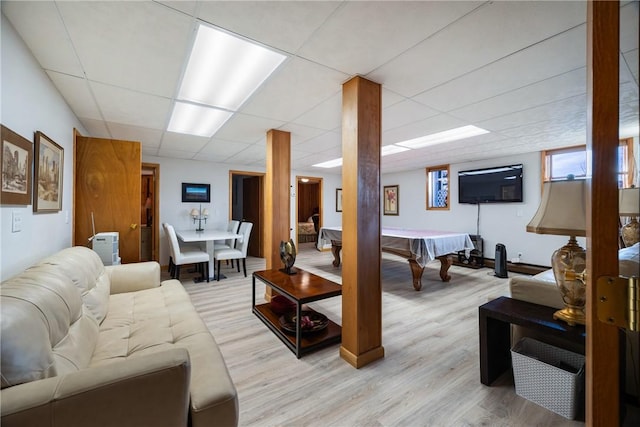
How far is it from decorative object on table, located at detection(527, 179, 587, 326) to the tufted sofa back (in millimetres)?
2274

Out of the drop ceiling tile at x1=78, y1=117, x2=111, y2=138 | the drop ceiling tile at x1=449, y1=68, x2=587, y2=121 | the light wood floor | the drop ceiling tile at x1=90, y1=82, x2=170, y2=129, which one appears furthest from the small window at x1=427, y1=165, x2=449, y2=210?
the drop ceiling tile at x1=78, y1=117, x2=111, y2=138

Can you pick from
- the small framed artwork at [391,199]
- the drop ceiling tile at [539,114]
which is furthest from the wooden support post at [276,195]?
the small framed artwork at [391,199]

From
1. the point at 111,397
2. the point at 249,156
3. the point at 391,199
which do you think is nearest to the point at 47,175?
the point at 111,397

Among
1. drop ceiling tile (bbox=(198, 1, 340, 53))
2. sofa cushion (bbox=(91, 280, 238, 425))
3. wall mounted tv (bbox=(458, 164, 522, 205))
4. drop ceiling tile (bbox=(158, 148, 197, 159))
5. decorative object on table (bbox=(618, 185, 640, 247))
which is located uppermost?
drop ceiling tile (bbox=(158, 148, 197, 159))

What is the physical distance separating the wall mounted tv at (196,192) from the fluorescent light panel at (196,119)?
2155 millimetres

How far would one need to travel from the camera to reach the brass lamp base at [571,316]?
144cm

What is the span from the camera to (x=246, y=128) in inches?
131

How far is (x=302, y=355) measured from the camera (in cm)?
216

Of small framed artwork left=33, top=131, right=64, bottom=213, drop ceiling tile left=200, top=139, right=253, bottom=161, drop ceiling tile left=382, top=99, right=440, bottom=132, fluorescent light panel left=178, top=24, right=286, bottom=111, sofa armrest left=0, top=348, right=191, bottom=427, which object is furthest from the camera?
drop ceiling tile left=200, top=139, right=253, bottom=161

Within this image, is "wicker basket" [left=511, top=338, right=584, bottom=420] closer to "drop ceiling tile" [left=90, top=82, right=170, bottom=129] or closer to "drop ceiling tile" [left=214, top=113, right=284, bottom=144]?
"drop ceiling tile" [left=214, top=113, right=284, bottom=144]

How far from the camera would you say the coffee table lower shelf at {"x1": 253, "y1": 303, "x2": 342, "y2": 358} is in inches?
86.4

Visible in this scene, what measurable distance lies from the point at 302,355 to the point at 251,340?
0.54m

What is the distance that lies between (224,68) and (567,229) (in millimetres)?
2353

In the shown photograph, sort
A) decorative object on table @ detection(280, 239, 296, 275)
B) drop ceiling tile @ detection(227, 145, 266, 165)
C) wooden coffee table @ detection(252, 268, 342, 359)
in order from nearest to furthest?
wooden coffee table @ detection(252, 268, 342, 359)
decorative object on table @ detection(280, 239, 296, 275)
drop ceiling tile @ detection(227, 145, 266, 165)
